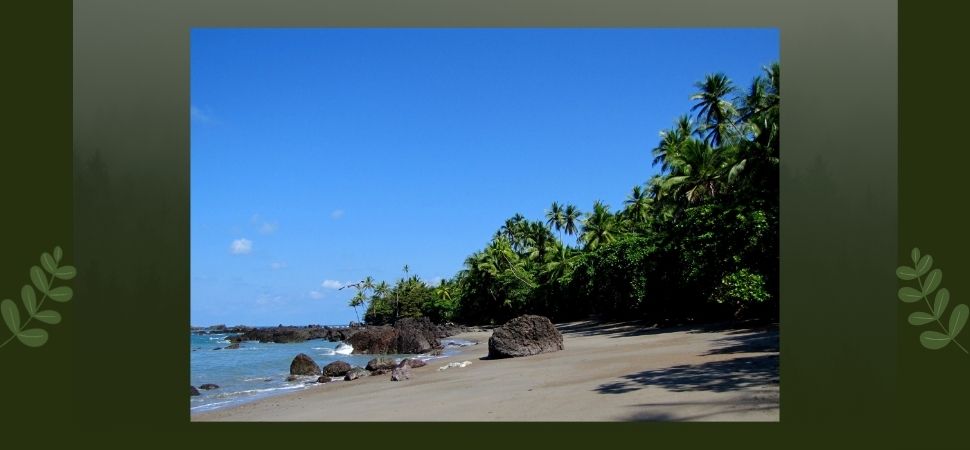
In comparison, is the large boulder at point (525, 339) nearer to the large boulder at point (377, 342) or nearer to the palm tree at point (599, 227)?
the large boulder at point (377, 342)

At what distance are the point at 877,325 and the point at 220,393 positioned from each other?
37.1 feet

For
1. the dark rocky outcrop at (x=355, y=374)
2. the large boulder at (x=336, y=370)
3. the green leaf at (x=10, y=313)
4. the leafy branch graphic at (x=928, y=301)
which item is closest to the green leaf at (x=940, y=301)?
the leafy branch graphic at (x=928, y=301)

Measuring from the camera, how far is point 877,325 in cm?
558

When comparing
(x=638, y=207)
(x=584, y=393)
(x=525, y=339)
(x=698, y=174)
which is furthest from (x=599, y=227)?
(x=584, y=393)

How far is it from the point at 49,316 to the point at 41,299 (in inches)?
6.1

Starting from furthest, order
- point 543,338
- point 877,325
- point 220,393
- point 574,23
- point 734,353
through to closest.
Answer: point 543,338, point 220,393, point 734,353, point 574,23, point 877,325

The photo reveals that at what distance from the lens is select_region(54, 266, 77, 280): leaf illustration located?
550 centimetres

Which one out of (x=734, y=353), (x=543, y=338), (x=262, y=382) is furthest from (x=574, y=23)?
(x=262, y=382)

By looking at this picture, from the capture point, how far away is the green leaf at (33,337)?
17.5ft

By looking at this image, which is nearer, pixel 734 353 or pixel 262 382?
pixel 734 353

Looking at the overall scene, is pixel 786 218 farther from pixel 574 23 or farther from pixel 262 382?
pixel 262 382

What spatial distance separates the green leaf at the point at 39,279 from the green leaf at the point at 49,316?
0.17 meters

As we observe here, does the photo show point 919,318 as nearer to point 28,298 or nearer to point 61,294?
point 61,294

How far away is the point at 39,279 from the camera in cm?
542
